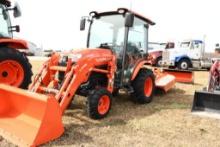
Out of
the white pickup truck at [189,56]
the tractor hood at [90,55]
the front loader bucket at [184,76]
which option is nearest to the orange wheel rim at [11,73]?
the tractor hood at [90,55]

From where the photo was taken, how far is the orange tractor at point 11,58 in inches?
202

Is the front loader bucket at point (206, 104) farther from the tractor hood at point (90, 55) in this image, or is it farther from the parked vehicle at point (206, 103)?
the tractor hood at point (90, 55)

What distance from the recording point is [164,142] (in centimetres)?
353

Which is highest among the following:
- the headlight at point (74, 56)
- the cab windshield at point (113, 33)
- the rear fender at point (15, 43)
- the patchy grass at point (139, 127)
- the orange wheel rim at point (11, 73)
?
the cab windshield at point (113, 33)

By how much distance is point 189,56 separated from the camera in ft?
52.5

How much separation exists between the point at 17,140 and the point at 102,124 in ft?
4.91

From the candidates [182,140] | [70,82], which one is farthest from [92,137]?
[182,140]

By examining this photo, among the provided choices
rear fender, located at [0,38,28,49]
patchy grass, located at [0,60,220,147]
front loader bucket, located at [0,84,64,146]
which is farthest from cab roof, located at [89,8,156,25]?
front loader bucket, located at [0,84,64,146]

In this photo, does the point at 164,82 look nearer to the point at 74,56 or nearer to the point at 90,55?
the point at 90,55

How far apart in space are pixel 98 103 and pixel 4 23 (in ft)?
11.2

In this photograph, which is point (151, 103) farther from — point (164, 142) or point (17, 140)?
point (17, 140)

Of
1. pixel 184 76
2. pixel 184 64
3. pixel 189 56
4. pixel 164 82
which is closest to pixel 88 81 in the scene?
pixel 164 82

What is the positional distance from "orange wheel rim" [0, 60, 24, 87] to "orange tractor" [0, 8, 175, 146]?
33.0 inches

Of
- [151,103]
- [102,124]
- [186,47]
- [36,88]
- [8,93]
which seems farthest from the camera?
[186,47]
